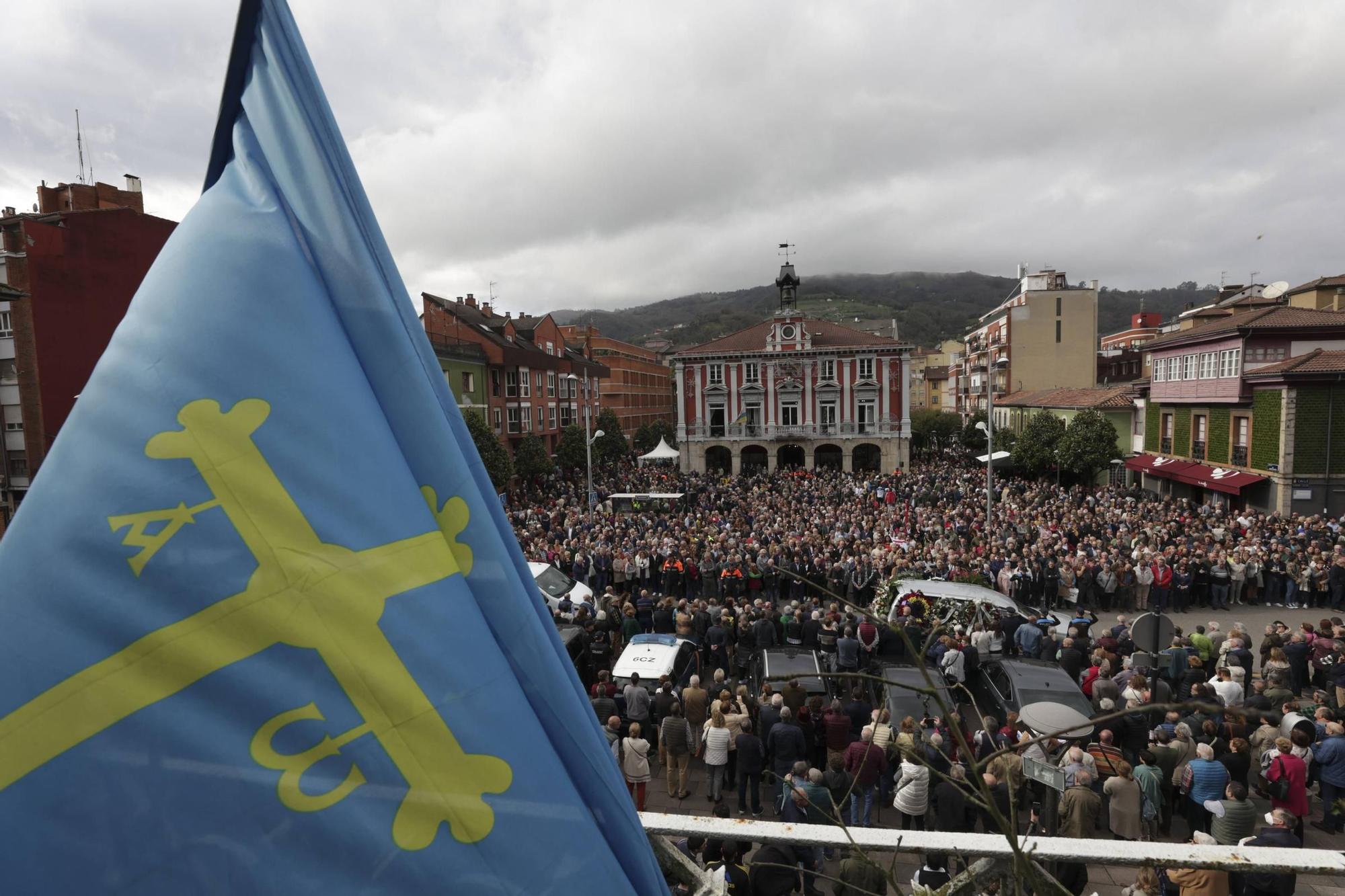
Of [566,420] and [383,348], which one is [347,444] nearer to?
[383,348]

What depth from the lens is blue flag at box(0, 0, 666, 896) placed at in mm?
1739

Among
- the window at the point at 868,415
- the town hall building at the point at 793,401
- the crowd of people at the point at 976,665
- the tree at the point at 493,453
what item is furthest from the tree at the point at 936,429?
the tree at the point at 493,453

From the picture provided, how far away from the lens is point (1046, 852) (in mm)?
3936

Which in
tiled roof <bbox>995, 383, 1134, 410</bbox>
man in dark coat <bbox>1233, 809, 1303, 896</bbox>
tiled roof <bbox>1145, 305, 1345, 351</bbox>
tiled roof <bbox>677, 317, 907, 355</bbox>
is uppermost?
tiled roof <bbox>677, 317, 907, 355</bbox>

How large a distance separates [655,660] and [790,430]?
40697 millimetres

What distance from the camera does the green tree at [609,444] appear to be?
149 ft

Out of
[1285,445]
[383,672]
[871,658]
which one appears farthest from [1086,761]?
[1285,445]

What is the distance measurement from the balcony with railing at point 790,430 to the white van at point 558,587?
1380 inches

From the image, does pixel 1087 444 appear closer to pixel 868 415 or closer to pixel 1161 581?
pixel 868 415

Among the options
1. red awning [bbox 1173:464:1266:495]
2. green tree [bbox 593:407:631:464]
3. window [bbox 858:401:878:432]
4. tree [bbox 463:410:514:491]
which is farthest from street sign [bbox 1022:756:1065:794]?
window [bbox 858:401:878:432]

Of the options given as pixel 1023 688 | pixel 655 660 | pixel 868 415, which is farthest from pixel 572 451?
pixel 1023 688

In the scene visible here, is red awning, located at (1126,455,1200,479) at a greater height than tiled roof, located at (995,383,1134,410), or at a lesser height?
lesser

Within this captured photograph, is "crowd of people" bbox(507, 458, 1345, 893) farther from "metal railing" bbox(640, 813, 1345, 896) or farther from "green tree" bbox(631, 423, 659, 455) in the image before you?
"green tree" bbox(631, 423, 659, 455)

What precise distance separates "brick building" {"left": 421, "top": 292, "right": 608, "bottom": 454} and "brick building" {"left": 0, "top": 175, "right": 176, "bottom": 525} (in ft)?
43.7
